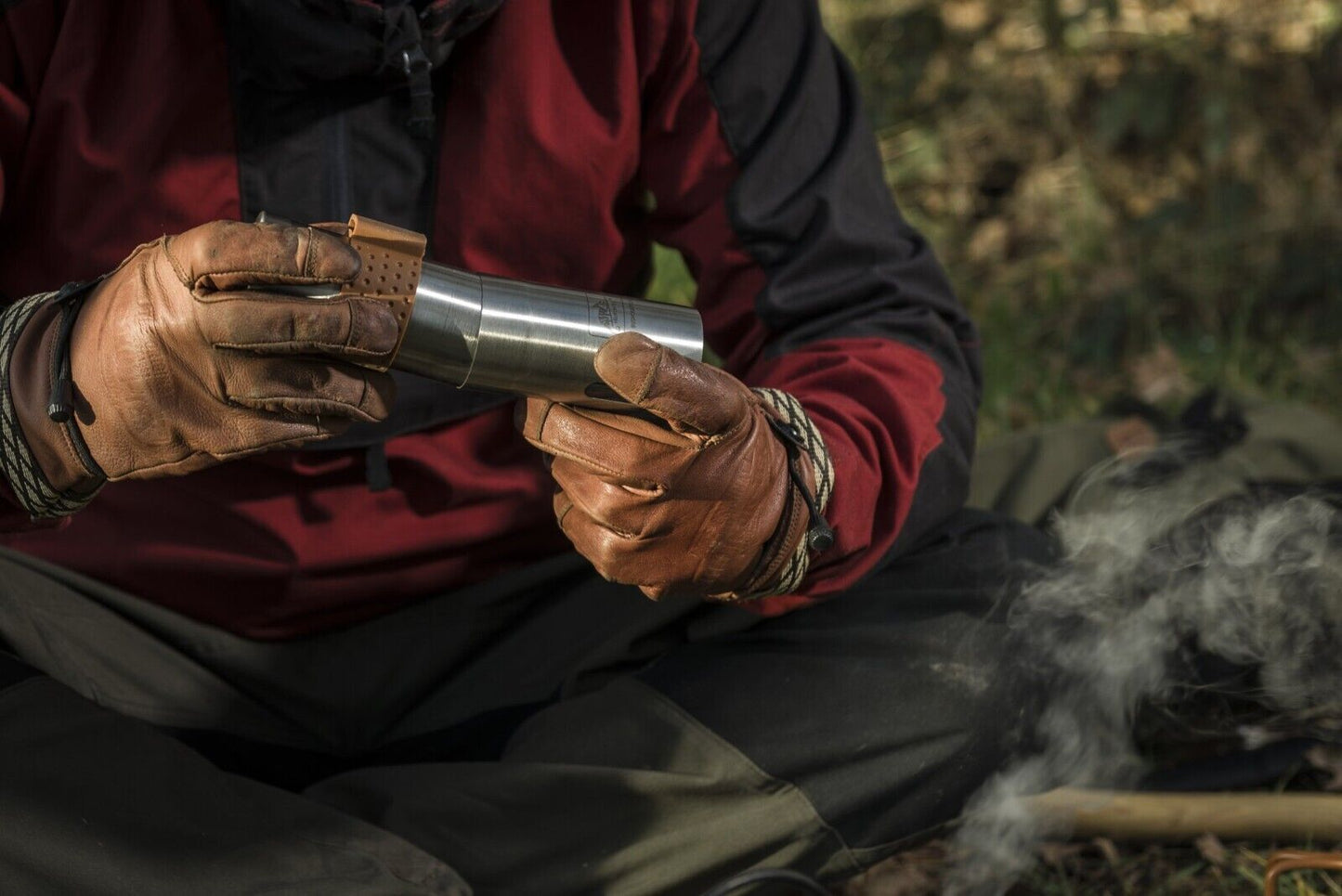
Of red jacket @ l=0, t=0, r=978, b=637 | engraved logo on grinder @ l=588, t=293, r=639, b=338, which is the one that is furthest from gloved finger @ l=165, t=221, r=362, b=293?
red jacket @ l=0, t=0, r=978, b=637

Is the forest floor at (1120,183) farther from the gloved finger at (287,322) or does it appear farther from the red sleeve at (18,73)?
the gloved finger at (287,322)

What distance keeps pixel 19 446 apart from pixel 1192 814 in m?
1.71

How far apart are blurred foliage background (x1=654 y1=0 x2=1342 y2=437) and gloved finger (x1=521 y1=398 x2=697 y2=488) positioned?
7.20 ft

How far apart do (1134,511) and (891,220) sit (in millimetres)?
795

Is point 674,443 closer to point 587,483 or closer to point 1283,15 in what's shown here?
point 587,483

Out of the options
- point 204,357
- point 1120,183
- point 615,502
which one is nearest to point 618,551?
point 615,502

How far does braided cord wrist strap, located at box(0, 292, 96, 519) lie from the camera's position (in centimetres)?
170

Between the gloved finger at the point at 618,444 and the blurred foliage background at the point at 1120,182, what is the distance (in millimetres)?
2195

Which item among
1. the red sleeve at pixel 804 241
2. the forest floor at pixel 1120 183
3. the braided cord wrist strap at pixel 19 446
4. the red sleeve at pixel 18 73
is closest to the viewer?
the braided cord wrist strap at pixel 19 446

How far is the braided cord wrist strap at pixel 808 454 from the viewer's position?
1.93 metres

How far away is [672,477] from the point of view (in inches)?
67.2

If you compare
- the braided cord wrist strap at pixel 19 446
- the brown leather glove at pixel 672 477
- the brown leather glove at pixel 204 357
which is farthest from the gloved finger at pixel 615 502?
the braided cord wrist strap at pixel 19 446

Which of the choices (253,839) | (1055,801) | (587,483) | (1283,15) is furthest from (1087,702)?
(1283,15)

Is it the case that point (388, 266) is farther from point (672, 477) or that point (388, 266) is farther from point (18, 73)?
point (18, 73)
